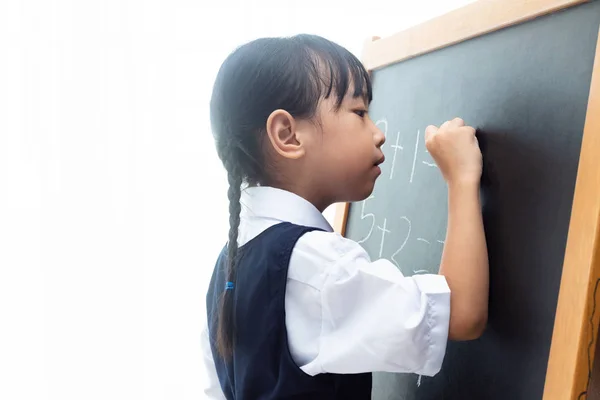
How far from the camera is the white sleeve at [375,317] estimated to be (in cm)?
52

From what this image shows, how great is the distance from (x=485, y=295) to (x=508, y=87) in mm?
220

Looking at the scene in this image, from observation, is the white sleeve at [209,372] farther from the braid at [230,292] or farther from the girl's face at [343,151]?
the girl's face at [343,151]

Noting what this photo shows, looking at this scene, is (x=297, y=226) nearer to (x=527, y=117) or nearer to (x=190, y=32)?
(x=527, y=117)

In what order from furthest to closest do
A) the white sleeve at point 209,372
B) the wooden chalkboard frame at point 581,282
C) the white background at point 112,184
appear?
the white background at point 112,184
the white sleeve at point 209,372
the wooden chalkboard frame at point 581,282

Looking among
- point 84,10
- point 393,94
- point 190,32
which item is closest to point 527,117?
A: point 393,94

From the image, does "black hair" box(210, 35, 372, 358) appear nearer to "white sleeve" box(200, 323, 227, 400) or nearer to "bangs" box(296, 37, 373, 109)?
"bangs" box(296, 37, 373, 109)

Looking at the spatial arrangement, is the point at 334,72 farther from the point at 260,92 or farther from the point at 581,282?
the point at 581,282

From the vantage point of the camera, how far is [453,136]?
0.62 meters

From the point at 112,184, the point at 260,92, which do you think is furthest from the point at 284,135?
the point at 112,184

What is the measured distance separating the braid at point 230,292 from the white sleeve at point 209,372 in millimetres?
139

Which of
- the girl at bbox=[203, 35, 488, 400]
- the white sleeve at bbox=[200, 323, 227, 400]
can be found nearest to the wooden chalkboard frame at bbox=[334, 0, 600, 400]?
the girl at bbox=[203, 35, 488, 400]

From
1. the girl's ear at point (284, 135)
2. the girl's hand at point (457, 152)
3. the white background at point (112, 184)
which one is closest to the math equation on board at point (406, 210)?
the girl's hand at point (457, 152)

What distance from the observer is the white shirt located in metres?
0.53

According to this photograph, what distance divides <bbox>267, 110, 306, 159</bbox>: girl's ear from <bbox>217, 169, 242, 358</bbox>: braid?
8 cm
